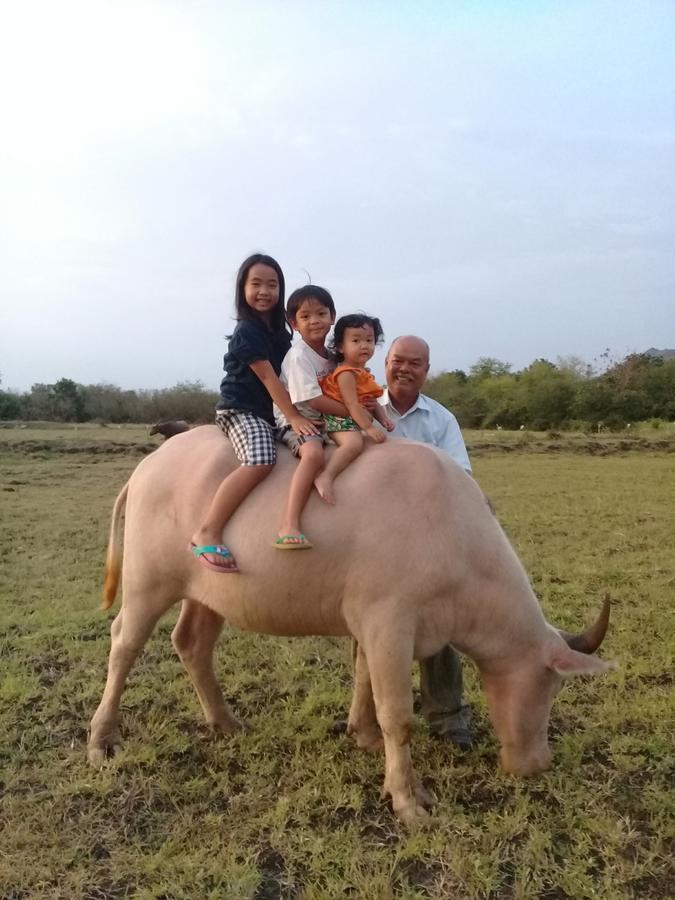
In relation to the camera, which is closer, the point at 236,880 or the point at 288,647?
the point at 236,880

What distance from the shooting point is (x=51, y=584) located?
6.99m

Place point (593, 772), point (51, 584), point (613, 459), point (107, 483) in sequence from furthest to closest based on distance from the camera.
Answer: point (613, 459) → point (107, 483) → point (51, 584) → point (593, 772)

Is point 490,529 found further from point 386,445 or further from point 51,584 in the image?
point 51,584

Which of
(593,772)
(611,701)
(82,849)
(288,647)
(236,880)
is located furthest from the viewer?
(288,647)

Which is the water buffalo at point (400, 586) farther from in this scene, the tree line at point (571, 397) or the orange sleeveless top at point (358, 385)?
the tree line at point (571, 397)

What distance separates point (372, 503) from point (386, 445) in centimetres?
35

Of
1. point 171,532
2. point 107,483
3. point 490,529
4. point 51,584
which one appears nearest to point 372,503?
point 490,529

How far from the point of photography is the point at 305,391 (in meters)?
3.50

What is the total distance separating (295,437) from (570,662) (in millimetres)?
1717

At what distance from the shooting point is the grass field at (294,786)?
2.93m

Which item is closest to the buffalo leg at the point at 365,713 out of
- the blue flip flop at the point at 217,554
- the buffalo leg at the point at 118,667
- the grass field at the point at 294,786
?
the grass field at the point at 294,786

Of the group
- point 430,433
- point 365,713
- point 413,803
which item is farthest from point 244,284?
point 413,803

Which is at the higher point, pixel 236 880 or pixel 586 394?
pixel 586 394

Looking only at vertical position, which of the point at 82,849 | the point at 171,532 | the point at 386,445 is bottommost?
the point at 82,849
